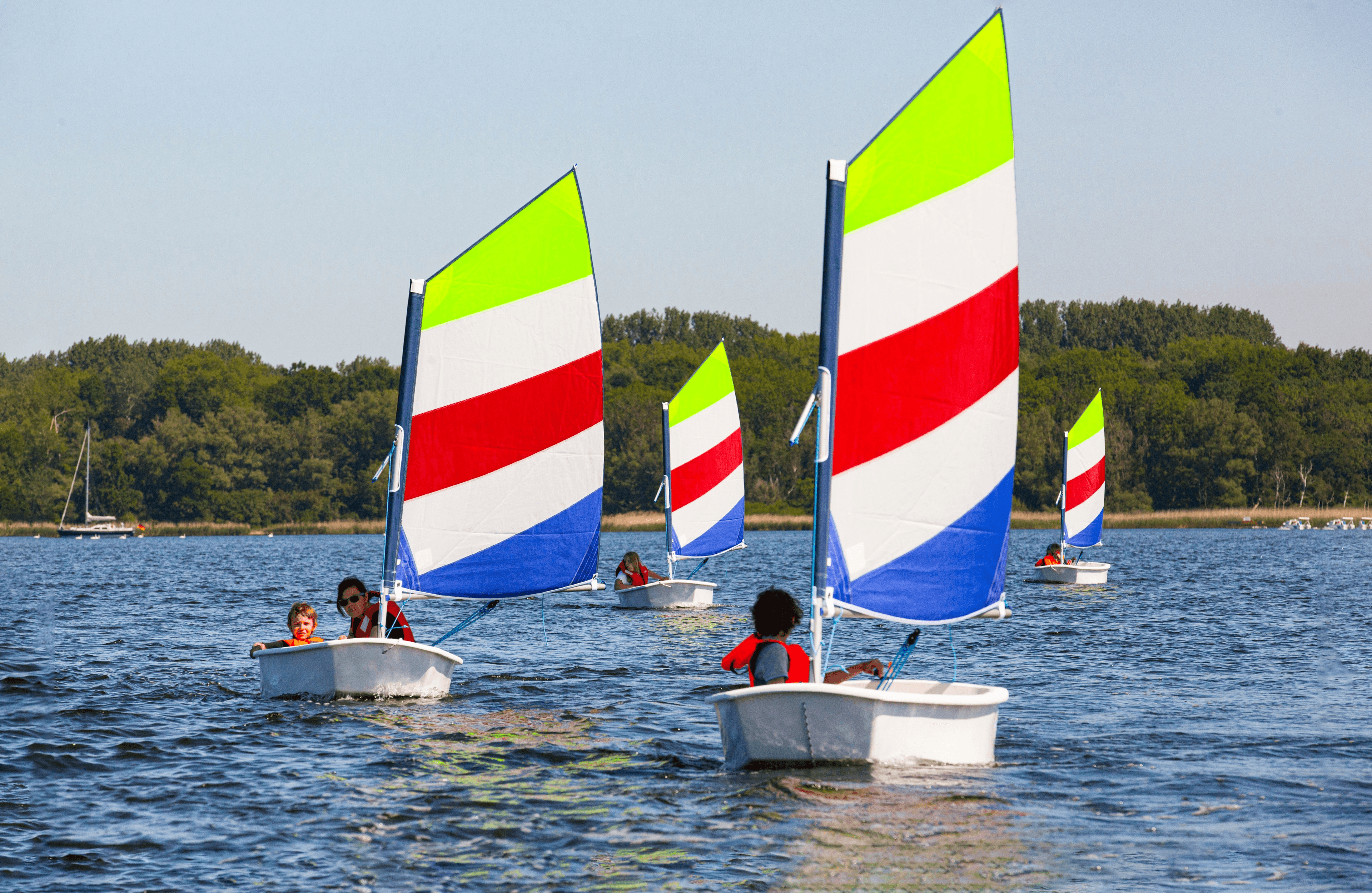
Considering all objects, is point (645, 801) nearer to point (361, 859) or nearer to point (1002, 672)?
Result: point (361, 859)

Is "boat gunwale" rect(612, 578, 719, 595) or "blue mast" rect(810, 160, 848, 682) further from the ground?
"blue mast" rect(810, 160, 848, 682)

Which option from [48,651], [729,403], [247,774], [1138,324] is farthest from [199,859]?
[1138,324]

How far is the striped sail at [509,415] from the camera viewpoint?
48.3ft

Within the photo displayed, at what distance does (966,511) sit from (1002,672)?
26.4ft

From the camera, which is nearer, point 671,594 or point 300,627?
point 300,627

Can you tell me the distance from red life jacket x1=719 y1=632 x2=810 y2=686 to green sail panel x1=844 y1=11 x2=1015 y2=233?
Result: 3262 mm

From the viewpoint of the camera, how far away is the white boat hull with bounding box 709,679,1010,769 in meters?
9.55

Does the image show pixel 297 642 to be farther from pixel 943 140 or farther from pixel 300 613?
pixel 943 140

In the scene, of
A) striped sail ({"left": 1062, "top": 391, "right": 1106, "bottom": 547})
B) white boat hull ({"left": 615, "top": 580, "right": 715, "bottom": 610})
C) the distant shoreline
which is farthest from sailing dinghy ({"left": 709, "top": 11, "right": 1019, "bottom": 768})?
the distant shoreline

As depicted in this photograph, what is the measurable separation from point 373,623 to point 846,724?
6713mm

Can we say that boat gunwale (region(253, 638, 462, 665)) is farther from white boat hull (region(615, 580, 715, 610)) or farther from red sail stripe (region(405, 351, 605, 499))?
white boat hull (region(615, 580, 715, 610))

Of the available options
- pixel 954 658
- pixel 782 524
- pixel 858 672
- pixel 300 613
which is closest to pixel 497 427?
pixel 300 613

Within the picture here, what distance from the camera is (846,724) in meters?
A: 9.59

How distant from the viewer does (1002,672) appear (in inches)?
717
